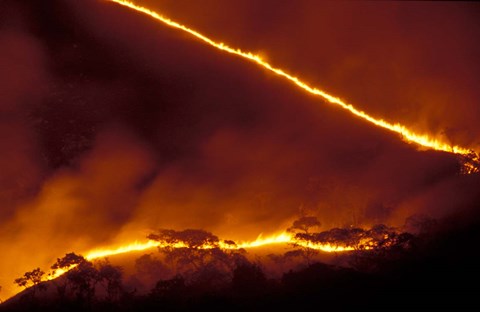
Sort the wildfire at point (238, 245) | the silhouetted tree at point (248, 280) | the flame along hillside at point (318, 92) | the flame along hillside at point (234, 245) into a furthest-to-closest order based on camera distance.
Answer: the flame along hillside at point (318, 92) < the wildfire at point (238, 245) < the flame along hillside at point (234, 245) < the silhouetted tree at point (248, 280)

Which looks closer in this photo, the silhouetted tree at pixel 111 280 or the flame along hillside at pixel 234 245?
the silhouetted tree at pixel 111 280

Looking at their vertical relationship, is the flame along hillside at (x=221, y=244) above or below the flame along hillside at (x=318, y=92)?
below

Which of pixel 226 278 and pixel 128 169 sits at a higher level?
pixel 128 169

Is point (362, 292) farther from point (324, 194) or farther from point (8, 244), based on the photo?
point (8, 244)

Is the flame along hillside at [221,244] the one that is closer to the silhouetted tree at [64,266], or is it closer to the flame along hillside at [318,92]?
the silhouetted tree at [64,266]

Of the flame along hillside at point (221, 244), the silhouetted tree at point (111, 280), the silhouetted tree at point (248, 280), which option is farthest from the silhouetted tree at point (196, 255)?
A: the silhouetted tree at point (111, 280)

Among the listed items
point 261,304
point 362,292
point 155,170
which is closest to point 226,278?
point 261,304

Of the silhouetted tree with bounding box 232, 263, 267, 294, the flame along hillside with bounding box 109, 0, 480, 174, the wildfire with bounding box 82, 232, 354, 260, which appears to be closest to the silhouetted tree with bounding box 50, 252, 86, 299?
the wildfire with bounding box 82, 232, 354, 260

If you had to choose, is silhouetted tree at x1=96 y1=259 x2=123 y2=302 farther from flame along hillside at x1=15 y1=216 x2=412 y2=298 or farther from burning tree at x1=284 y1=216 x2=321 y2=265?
burning tree at x1=284 y1=216 x2=321 y2=265
